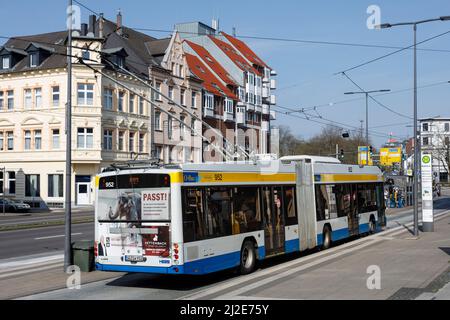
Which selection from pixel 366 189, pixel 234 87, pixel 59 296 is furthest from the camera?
pixel 234 87

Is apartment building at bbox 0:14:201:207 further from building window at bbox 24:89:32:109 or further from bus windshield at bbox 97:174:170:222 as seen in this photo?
bus windshield at bbox 97:174:170:222

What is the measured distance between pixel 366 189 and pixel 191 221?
1297cm

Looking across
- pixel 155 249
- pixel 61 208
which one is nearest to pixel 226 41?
pixel 61 208

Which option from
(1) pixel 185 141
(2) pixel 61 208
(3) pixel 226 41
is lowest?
(2) pixel 61 208

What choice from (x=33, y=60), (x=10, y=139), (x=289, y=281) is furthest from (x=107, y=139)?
(x=289, y=281)

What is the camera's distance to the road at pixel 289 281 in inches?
452

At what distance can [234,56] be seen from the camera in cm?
7781

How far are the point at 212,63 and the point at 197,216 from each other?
62016mm

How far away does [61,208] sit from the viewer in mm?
50219

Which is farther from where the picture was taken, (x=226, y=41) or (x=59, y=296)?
(x=226, y=41)

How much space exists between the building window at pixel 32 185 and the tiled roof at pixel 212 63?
89.4 ft

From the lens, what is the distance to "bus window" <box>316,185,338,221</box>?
19062 mm
